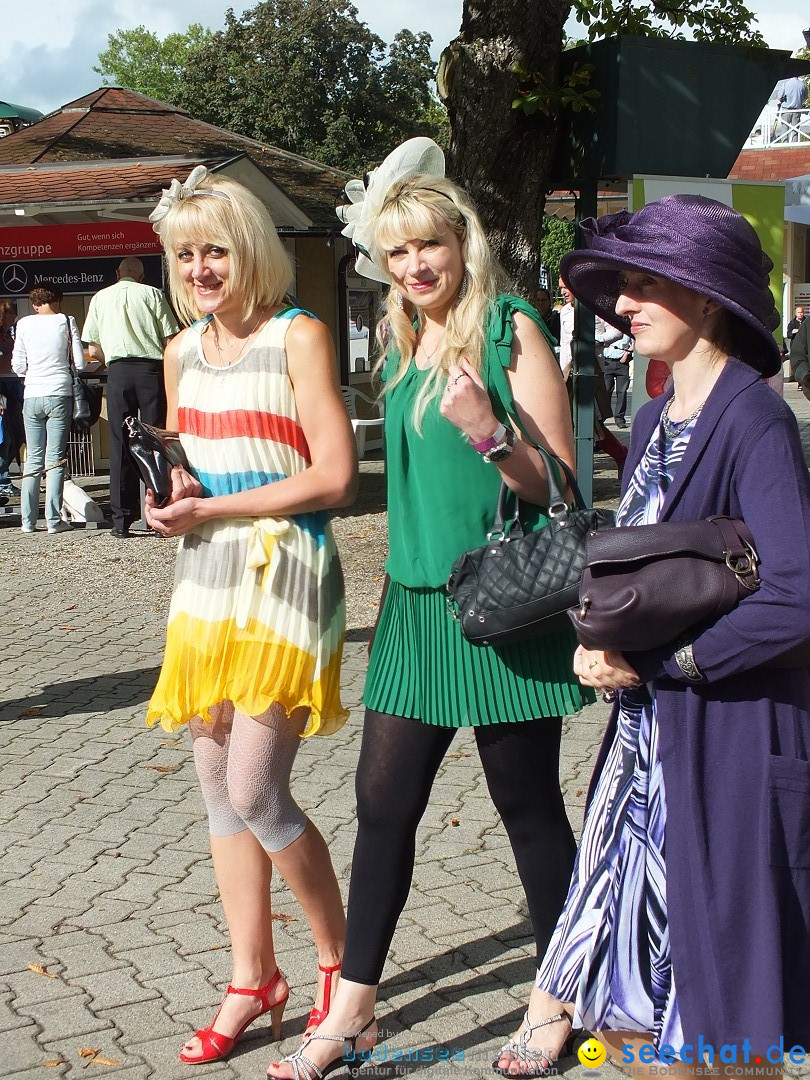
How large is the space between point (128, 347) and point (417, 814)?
8.68 meters

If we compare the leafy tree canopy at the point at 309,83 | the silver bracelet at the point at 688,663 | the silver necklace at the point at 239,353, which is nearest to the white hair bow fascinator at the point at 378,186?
the silver necklace at the point at 239,353

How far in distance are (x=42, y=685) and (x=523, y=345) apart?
4.78 meters

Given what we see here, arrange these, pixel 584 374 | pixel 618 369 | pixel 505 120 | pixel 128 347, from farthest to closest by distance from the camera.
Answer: pixel 618 369
pixel 128 347
pixel 584 374
pixel 505 120

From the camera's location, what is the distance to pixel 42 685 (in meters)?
7.09

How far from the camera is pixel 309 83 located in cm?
4791

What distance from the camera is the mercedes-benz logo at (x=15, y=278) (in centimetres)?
1464

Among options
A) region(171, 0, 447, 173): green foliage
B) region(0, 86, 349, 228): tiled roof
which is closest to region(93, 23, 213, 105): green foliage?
region(171, 0, 447, 173): green foliage

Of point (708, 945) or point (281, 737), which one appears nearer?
point (708, 945)

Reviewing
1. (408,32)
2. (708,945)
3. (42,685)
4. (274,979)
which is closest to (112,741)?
(42,685)

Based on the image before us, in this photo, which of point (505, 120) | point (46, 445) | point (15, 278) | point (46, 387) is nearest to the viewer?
point (505, 120)

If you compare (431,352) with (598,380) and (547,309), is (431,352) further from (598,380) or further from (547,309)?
(598,380)

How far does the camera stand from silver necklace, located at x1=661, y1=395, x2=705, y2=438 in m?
2.41

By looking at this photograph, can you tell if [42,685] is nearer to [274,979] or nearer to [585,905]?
[274,979]

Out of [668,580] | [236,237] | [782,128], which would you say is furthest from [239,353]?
[782,128]
